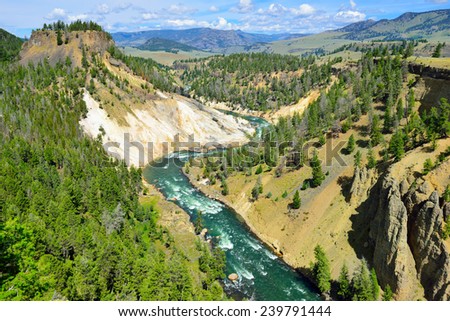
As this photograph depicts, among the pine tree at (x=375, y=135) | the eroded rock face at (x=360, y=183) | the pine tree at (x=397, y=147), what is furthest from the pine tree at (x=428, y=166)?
the pine tree at (x=375, y=135)

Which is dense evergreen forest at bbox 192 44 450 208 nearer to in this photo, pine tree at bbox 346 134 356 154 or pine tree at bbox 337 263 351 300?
pine tree at bbox 346 134 356 154

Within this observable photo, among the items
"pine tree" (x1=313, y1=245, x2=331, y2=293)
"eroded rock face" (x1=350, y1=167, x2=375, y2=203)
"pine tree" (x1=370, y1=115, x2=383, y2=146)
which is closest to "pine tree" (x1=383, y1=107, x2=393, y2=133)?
"pine tree" (x1=370, y1=115, x2=383, y2=146)

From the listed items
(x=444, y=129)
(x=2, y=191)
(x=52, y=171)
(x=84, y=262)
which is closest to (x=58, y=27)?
(x=52, y=171)

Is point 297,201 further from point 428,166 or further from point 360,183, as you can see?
point 428,166

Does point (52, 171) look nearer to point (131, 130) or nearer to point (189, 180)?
point (189, 180)

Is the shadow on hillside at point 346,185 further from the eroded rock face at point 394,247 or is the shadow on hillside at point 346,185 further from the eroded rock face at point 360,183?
the eroded rock face at point 394,247

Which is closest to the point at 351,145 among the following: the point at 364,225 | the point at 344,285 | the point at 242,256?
the point at 364,225
